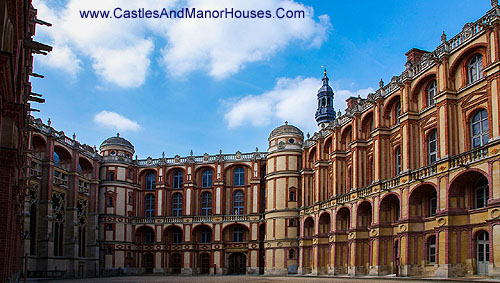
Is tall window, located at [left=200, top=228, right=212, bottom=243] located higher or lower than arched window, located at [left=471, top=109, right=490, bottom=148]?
lower

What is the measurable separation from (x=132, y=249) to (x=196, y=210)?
950 cm

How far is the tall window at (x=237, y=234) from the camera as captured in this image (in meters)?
72.8

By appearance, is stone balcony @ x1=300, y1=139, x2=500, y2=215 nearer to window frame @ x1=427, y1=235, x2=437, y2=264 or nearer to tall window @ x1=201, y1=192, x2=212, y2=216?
window frame @ x1=427, y1=235, x2=437, y2=264

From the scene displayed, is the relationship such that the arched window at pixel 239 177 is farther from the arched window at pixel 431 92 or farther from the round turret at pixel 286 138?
the arched window at pixel 431 92

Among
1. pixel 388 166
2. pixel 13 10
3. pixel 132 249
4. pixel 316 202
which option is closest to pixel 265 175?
pixel 316 202

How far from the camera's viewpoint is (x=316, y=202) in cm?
5750

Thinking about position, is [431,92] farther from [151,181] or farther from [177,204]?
[151,181]

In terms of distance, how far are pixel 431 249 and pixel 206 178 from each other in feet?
138

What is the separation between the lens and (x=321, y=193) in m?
57.2

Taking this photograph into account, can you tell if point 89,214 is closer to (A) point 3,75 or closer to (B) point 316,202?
(B) point 316,202

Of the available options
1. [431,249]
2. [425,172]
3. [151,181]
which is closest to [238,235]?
[151,181]

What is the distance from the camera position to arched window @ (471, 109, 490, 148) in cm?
3425

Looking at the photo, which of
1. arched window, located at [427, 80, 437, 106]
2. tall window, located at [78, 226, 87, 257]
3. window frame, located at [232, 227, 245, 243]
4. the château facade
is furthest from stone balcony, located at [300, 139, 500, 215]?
tall window, located at [78, 226, 87, 257]

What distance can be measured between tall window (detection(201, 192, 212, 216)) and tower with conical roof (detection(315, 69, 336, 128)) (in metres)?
18.8
